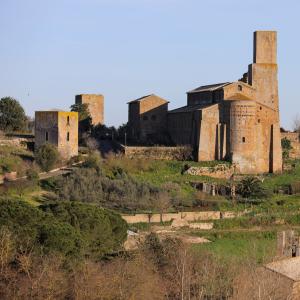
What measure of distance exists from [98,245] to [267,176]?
15.1 meters

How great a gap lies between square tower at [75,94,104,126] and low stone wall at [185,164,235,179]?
11.1 m

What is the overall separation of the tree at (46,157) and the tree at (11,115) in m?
6.67

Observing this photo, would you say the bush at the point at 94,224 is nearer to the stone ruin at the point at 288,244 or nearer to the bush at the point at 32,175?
the stone ruin at the point at 288,244

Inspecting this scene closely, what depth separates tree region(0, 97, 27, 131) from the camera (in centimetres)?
4884

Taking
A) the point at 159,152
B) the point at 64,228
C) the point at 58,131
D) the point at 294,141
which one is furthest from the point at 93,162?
the point at 64,228

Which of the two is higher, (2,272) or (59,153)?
(59,153)

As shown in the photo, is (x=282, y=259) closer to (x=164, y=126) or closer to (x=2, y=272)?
(x=2, y=272)

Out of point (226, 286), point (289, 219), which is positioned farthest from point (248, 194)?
point (226, 286)

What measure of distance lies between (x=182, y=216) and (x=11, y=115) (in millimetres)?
13788

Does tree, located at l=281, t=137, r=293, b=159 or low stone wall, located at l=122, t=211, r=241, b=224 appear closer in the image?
low stone wall, located at l=122, t=211, r=241, b=224

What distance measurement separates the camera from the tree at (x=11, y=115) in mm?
48844

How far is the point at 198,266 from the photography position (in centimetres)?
2873

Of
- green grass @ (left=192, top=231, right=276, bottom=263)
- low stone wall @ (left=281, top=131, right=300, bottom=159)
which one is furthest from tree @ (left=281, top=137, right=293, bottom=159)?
green grass @ (left=192, top=231, right=276, bottom=263)

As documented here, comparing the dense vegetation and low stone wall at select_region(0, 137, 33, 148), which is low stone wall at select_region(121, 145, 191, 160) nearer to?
low stone wall at select_region(0, 137, 33, 148)
